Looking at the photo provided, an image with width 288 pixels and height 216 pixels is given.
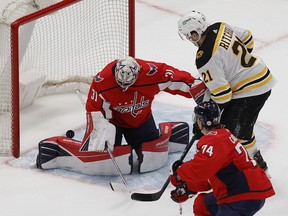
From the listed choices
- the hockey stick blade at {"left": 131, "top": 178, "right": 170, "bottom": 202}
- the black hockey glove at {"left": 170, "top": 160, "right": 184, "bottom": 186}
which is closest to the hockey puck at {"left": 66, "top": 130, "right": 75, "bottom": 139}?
the hockey stick blade at {"left": 131, "top": 178, "right": 170, "bottom": 202}

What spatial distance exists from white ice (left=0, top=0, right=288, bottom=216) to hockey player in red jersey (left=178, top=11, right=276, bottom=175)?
16.2 inches

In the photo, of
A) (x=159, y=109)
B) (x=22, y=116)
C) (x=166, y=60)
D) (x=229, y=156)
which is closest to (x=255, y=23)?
(x=166, y=60)

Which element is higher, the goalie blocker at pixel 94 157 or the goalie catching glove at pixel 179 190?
the goalie catching glove at pixel 179 190

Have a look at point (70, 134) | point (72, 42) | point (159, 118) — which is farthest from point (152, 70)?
point (72, 42)

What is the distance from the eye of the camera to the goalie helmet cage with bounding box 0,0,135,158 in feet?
17.3

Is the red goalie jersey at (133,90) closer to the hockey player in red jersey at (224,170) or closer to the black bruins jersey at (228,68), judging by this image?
the black bruins jersey at (228,68)

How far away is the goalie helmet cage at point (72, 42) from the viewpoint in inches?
208

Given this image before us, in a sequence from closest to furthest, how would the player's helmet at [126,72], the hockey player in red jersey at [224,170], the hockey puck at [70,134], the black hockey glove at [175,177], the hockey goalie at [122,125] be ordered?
the hockey player in red jersey at [224,170], the black hockey glove at [175,177], the player's helmet at [126,72], the hockey goalie at [122,125], the hockey puck at [70,134]

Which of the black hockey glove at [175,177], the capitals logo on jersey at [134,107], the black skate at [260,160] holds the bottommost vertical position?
the black skate at [260,160]

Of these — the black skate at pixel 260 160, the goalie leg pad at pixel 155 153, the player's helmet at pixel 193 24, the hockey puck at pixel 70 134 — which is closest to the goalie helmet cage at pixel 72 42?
the hockey puck at pixel 70 134

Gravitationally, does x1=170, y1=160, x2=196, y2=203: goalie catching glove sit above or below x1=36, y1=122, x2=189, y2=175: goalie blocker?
above

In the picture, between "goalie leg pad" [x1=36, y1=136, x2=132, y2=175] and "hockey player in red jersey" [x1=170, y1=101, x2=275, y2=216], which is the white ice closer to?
"goalie leg pad" [x1=36, y1=136, x2=132, y2=175]

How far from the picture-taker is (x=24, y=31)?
17.0 feet

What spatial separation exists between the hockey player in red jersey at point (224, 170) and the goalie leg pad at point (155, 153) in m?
0.89
